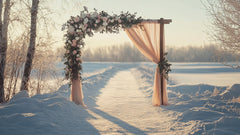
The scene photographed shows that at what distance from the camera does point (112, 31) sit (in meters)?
5.65

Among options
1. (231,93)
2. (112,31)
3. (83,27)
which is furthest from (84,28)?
Result: (231,93)

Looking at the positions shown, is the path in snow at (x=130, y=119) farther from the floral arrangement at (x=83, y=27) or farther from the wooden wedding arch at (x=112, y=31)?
the floral arrangement at (x=83, y=27)

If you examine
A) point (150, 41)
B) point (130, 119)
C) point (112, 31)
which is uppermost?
point (112, 31)

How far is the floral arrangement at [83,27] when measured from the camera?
5422 mm

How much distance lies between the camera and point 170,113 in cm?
463

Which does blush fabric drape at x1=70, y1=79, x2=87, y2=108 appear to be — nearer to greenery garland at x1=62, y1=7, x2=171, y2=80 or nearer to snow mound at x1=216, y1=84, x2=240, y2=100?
greenery garland at x1=62, y1=7, x2=171, y2=80

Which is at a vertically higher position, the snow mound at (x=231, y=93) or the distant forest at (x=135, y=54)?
the distant forest at (x=135, y=54)

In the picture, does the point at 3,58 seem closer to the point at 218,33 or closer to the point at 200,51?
the point at 218,33

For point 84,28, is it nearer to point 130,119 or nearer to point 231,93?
point 130,119

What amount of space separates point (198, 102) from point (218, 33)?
91.0 inches

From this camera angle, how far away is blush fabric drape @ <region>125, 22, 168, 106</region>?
18.9 feet

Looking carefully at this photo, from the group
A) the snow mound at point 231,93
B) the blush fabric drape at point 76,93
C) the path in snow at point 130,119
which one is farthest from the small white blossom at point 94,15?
the snow mound at point 231,93

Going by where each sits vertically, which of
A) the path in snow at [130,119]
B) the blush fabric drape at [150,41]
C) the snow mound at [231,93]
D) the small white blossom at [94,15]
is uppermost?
the small white blossom at [94,15]

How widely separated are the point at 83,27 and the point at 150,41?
2161 millimetres
